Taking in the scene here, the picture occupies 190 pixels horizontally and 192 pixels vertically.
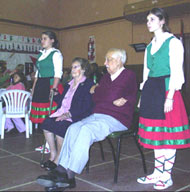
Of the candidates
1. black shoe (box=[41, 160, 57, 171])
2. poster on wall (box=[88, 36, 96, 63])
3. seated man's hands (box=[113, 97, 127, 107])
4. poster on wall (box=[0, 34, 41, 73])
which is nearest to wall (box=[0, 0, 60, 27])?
poster on wall (box=[0, 34, 41, 73])

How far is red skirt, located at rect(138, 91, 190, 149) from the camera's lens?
2.00 m

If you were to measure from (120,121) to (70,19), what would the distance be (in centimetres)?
759

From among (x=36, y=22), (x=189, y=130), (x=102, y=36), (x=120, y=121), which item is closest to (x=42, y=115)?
(x=120, y=121)

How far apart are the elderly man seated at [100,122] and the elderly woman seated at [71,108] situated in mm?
90

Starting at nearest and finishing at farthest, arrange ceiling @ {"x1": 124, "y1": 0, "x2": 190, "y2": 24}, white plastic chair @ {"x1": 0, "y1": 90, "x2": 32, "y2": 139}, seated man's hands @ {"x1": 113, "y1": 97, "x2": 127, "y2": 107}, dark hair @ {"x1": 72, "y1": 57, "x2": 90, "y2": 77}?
seated man's hands @ {"x1": 113, "y1": 97, "x2": 127, "y2": 107} < dark hair @ {"x1": 72, "y1": 57, "x2": 90, "y2": 77} < white plastic chair @ {"x1": 0, "y1": 90, "x2": 32, "y2": 139} < ceiling @ {"x1": 124, "y1": 0, "x2": 190, "y2": 24}

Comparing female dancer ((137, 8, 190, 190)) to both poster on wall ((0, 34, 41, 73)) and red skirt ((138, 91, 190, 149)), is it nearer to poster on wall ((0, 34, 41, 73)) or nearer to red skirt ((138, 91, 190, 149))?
red skirt ((138, 91, 190, 149))

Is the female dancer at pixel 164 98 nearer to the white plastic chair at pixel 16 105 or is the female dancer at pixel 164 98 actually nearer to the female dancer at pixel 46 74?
the female dancer at pixel 46 74

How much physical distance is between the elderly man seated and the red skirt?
12.7 inches

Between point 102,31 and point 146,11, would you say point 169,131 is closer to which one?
point 146,11

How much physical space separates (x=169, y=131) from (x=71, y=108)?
3.07ft

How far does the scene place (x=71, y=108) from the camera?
254 centimetres

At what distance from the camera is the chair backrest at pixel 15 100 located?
414cm

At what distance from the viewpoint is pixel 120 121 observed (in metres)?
2.29

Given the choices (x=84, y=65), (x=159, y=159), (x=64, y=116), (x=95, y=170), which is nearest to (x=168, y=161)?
(x=159, y=159)
